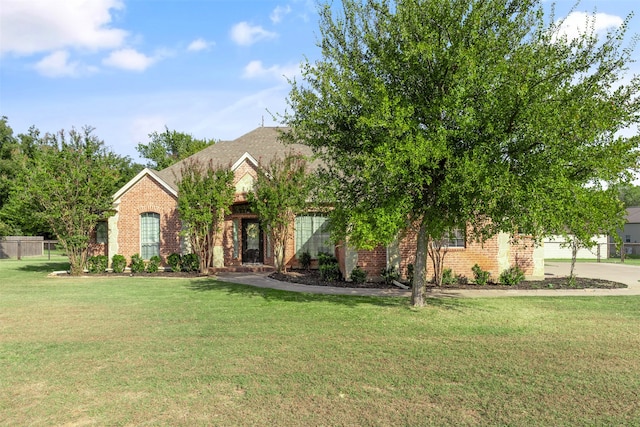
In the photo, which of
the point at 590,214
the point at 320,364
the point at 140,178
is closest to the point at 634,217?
the point at 590,214

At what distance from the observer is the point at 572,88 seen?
405 inches

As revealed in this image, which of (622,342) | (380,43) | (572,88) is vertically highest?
(380,43)

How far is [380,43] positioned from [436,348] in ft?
24.7

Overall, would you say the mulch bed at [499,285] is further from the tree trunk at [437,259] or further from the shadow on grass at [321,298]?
the shadow on grass at [321,298]

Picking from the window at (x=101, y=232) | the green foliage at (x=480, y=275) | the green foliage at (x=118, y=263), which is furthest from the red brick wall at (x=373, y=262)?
the window at (x=101, y=232)

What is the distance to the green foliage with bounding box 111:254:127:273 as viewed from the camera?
73.5 ft

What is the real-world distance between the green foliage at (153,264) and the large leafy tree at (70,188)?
3.19m

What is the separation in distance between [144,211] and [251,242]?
5890 mm

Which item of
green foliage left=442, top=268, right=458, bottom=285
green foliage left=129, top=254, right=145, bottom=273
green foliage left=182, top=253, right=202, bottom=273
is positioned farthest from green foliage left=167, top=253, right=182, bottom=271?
green foliage left=442, top=268, right=458, bottom=285

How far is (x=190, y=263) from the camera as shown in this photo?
2223 cm

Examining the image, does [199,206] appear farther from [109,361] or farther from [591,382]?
[591,382]

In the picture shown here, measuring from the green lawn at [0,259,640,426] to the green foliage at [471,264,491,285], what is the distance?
4444mm

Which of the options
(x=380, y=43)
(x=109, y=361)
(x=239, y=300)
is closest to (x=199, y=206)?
(x=239, y=300)

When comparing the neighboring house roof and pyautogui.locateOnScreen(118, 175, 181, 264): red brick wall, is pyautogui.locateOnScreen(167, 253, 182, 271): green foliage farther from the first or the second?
the neighboring house roof
